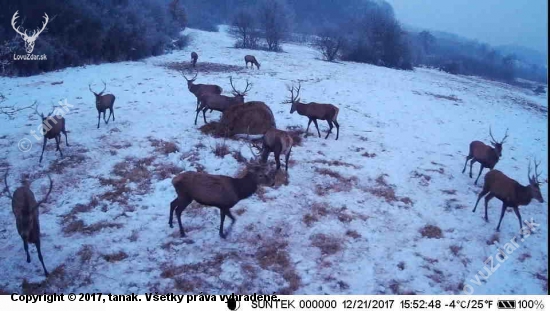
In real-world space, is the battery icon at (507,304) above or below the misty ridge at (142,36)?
below

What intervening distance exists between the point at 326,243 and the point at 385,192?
289 centimetres

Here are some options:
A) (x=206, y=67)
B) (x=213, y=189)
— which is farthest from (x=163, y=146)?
(x=206, y=67)

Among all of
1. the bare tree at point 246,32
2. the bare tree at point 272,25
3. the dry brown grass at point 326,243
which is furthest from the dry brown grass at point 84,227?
the bare tree at point 272,25

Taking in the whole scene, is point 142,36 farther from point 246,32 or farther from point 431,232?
point 431,232

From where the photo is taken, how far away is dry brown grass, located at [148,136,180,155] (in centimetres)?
1026

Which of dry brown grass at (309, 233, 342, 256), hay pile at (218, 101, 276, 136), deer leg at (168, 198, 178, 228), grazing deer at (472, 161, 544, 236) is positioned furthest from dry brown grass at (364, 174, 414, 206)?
deer leg at (168, 198, 178, 228)

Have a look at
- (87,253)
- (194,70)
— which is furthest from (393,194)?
(194,70)

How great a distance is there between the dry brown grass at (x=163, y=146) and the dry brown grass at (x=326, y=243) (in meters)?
5.12

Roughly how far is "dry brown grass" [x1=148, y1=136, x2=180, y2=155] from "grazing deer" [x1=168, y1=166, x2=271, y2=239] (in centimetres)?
381

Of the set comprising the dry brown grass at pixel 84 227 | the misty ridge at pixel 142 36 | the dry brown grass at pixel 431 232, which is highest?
the misty ridge at pixel 142 36

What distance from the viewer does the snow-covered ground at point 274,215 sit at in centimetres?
595

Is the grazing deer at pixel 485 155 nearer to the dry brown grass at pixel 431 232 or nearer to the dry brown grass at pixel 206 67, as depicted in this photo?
the dry brown grass at pixel 431 232

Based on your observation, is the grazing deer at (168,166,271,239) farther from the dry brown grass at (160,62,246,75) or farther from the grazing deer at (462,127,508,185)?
the dry brown grass at (160,62,246,75)

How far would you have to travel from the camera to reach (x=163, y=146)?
10562mm
